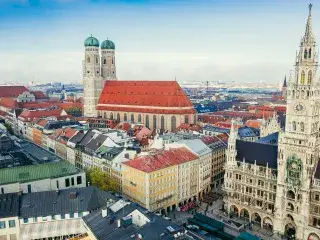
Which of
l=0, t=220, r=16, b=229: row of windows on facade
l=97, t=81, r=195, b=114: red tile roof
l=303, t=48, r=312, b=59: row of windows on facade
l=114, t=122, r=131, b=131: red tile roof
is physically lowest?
l=0, t=220, r=16, b=229: row of windows on facade

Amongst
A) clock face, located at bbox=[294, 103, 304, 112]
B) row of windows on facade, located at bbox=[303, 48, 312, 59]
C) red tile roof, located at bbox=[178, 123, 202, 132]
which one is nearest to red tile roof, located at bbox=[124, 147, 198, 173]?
clock face, located at bbox=[294, 103, 304, 112]

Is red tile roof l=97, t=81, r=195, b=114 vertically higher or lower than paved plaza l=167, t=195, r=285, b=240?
higher

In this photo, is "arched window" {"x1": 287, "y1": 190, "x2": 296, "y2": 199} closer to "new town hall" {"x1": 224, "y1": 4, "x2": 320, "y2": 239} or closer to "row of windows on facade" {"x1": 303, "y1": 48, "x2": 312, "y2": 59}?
"new town hall" {"x1": 224, "y1": 4, "x2": 320, "y2": 239}

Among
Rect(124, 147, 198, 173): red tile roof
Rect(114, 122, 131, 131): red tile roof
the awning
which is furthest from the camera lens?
Rect(114, 122, 131, 131): red tile roof

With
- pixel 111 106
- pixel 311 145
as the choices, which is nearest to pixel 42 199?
pixel 311 145

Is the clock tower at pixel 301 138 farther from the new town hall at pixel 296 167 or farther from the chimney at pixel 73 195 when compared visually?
the chimney at pixel 73 195

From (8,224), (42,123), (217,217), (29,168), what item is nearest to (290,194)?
(217,217)

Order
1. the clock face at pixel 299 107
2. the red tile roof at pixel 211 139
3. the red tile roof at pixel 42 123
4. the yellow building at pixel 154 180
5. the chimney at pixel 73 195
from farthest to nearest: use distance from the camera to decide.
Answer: the red tile roof at pixel 42 123 → the red tile roof at pixel 211 139 → the yellow building at pixel 154 180 → the clock face at pixel 299 107 → the chimney at pixel 73 195

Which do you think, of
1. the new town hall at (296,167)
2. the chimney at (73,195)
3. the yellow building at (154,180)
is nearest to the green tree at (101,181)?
the yellow building at (154,180)
